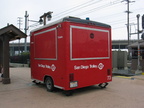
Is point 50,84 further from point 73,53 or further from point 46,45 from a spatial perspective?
point 73,53

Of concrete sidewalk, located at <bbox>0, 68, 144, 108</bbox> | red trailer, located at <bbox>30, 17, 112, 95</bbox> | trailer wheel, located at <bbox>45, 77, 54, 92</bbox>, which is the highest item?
red trailer, located at <bbox>30, 17, 112, 95</bbox>

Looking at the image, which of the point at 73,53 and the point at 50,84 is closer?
the point at 73,53

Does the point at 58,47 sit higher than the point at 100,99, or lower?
higher

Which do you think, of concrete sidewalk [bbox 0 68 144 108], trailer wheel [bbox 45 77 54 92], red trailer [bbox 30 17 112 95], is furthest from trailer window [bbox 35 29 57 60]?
concrete sidewalk [bbox 0 68 144 108]

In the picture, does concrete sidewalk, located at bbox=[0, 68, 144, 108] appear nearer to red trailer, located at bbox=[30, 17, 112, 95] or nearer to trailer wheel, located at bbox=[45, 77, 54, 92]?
trailer wheel, located at bbox=[45, 77, 54, 92]

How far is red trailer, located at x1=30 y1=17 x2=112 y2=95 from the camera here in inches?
240

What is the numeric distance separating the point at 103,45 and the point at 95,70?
3.99ft

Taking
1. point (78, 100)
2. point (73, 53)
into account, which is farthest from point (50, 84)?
point (73, 53)

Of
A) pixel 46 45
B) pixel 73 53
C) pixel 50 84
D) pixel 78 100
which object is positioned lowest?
pixel 78 100

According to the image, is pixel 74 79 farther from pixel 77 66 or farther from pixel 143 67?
pixel 143 67

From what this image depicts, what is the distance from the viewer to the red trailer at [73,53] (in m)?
6.11

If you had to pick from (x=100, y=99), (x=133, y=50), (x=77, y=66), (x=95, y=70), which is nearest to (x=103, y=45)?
(x=95, y=70)

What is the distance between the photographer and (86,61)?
6.66m

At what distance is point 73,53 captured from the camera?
20.4ft
